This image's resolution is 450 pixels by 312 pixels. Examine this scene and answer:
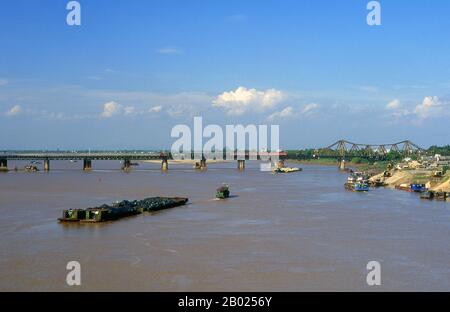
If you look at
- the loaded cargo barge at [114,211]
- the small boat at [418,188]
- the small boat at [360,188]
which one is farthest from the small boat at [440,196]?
the loaded cargo barge at [114,211]

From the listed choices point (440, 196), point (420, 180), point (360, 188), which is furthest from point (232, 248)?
point (420, 180)

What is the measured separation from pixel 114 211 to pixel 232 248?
16316 millimetres

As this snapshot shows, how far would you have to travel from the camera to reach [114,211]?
46.0 meters

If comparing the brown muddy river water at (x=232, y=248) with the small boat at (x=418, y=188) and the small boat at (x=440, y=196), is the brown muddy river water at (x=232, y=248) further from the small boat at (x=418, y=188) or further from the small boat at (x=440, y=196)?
the small boat at (x=418, y=188)

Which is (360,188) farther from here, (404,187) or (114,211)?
(114,211)

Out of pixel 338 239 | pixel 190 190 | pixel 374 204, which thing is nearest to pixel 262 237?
pixel 338 239

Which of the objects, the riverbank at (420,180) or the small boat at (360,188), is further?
the small boat at (360,188)

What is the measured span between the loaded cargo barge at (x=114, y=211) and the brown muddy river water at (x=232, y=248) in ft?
4.36

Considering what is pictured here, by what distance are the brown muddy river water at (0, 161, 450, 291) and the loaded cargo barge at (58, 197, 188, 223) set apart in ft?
Answer: 4.36

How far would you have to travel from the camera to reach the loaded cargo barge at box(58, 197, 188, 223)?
1709 inches

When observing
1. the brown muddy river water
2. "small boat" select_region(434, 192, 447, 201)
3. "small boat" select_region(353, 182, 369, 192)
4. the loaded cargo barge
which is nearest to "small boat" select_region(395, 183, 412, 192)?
"small boat" select_region(353, 182, 369, 192)

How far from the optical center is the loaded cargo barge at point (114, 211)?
43.4 meters

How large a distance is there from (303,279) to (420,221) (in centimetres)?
2219

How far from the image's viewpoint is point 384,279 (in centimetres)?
2608
